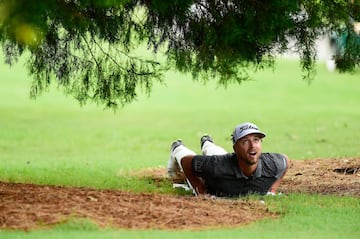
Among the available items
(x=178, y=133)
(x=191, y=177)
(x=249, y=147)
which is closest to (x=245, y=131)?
(x=249, y=147)

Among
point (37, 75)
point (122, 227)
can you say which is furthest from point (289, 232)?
point (37, 75)

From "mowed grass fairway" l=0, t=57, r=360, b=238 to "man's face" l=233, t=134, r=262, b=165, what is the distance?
556mm

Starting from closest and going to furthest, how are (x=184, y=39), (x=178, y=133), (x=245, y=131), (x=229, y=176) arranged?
(x=245, y=131)
(x=229, y=176)
(x=184, y=39)
(x=178, y=133)

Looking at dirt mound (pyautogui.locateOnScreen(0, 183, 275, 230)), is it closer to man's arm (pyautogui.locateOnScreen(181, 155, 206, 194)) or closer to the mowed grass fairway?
the mowed grass fairway

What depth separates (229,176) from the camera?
11414mm

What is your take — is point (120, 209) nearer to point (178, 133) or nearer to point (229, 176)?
point (229, 176)

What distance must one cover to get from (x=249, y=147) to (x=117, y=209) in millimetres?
2345

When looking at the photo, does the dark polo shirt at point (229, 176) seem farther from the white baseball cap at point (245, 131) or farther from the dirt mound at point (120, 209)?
the dirt mound at point (120, 209)

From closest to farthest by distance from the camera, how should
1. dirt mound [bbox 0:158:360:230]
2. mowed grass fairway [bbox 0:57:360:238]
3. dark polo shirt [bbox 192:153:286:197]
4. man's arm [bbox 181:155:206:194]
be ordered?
1. dirt mound [bbox 0:158:360:230]
2. mowed grass fairway [bbox 0:57:360:238]
3. dark polo shirt [bbox 192:153:286:197]
4. man's arm [bbox 181:155:206:194]

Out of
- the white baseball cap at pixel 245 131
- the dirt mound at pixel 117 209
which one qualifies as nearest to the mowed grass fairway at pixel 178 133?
the dirt mound at pixel 117 209

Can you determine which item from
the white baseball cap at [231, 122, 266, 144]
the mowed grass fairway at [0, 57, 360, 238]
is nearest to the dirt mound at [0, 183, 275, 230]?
the mowed grass fairway at [0, 57, 360, 238]

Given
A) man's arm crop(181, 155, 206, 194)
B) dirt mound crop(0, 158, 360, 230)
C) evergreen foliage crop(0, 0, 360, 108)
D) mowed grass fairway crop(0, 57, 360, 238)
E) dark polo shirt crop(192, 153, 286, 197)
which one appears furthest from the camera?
man's arm crop(181, 155, 206, 194)

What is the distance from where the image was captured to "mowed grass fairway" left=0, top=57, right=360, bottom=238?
30.9 ft

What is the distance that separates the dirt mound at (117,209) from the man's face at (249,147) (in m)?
0.74
